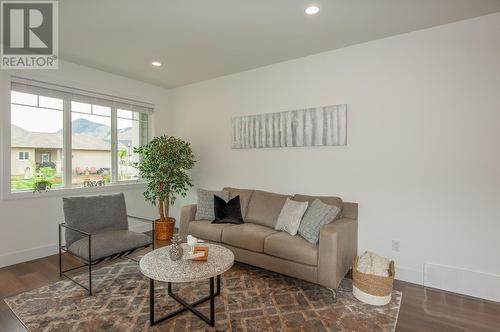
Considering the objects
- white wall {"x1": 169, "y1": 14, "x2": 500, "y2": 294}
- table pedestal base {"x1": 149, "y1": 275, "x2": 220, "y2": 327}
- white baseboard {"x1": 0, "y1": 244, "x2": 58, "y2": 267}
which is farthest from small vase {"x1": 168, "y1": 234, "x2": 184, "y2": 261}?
white baseboard {"x1": 0, "y1": 244, "x2": 58, "y2": 267}

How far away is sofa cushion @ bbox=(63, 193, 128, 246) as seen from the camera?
2916mm

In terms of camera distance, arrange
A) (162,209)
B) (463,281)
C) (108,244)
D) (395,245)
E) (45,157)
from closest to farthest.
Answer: (463,281) < (108,244) < (395,245) < (45,157) < (162,209)

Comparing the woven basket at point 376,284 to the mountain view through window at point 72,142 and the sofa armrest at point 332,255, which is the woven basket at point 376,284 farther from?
the mountain view through window at point 72,142

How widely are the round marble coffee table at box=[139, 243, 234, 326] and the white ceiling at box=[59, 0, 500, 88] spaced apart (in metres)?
2.25

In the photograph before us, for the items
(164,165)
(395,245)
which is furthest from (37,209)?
(395,245)

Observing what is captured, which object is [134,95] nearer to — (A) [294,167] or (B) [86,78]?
(B) [86,78]

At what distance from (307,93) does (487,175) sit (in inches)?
83.1

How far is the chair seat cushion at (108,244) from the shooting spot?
8.63 ft

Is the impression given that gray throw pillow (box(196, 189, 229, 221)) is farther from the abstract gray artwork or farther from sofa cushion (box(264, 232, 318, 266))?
sofa cushion (box(264, 232, 318, 266))

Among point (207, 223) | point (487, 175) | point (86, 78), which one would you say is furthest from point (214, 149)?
point (487, 175)

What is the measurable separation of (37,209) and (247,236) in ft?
9.47

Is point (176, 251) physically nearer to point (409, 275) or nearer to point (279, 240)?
point (279, 240)

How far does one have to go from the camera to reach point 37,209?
3568mm

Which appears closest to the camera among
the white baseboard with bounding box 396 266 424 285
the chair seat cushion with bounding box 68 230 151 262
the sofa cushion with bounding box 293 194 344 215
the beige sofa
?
the beige sofa
